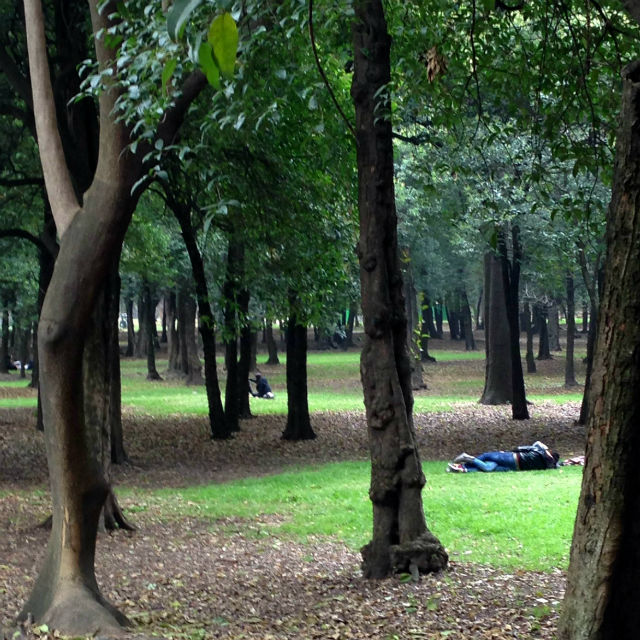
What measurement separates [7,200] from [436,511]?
1186 cm

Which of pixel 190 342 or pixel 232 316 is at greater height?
pixel 232 316

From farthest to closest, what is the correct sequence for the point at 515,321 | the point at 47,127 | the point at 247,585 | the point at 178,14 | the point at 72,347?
the point at 515,321 < the point at 247,585 < the point at 47,127 < the point at 72,347 < the point at 178,14

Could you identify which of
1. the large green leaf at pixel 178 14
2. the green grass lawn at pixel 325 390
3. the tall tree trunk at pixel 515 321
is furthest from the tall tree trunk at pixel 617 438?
the green grass lawn at pixel 325 390

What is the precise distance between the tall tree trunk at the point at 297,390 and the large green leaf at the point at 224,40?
20662 millimetres

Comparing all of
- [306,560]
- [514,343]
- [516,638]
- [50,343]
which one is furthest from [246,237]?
[514,343]

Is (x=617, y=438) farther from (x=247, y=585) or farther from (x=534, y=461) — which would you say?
(x=534, y=461)

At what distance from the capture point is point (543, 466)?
18031mm

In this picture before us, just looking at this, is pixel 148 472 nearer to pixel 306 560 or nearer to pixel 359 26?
pixel 306 560

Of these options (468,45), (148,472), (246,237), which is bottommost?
(148,472)

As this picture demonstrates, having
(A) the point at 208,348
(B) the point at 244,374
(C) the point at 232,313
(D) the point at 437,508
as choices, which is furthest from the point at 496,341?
(D) the point at 437,508

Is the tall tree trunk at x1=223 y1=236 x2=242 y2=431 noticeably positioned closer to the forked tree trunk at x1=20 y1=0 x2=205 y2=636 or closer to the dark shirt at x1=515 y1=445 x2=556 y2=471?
the dark shirt at x1=515 y1=445 x2=556 y2=471

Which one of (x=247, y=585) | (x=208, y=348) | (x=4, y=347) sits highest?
(x=208, y=348)

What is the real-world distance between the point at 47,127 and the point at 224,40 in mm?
5944

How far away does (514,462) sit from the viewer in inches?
709
